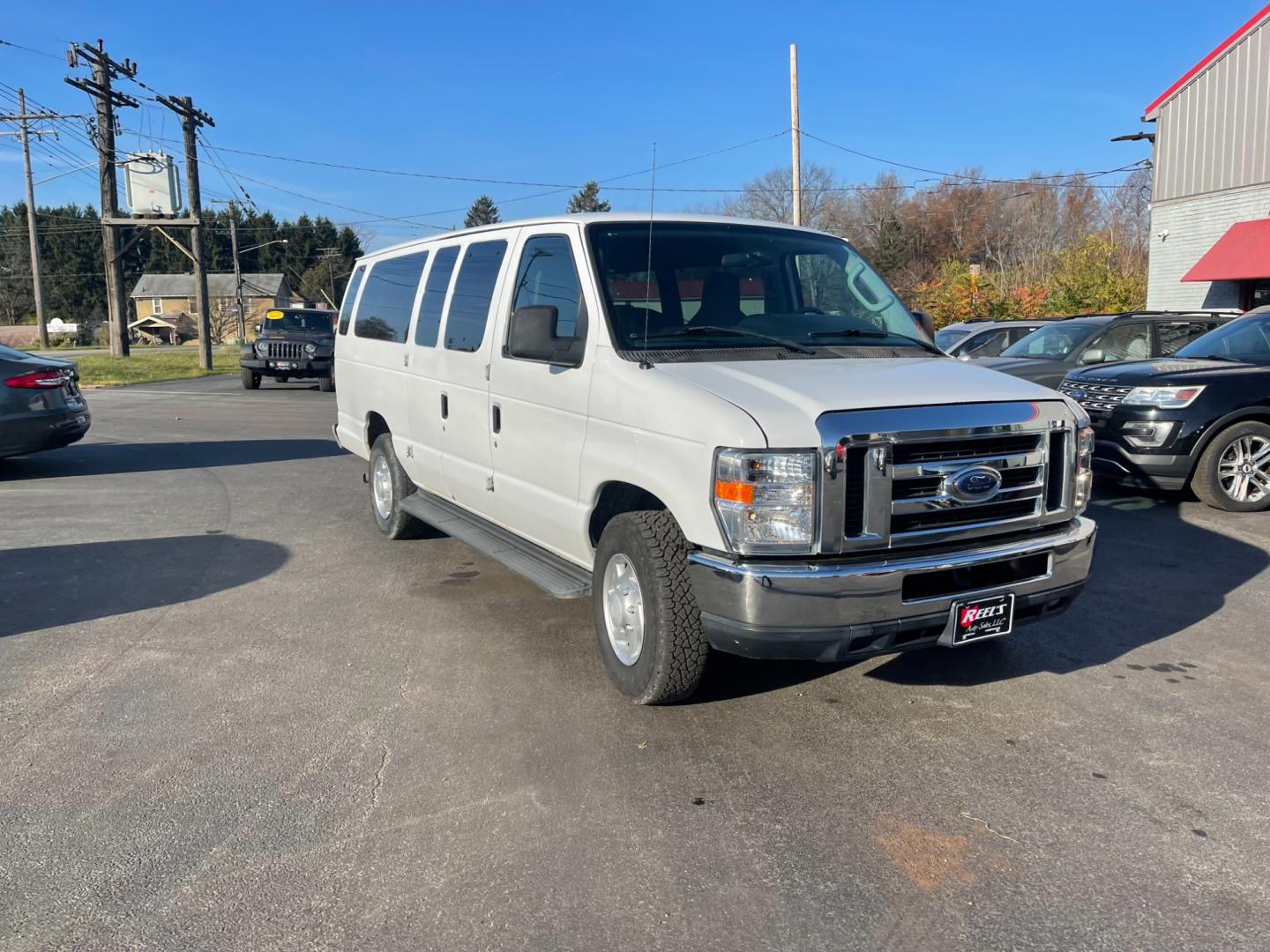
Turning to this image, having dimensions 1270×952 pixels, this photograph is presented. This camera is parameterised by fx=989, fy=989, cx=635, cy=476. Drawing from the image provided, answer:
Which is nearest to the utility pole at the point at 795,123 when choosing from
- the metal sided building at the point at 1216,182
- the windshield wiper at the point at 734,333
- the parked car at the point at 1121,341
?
the metal sided building at the point at 1216,182

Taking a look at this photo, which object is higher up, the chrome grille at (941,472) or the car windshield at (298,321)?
the car windshield at (298,321)

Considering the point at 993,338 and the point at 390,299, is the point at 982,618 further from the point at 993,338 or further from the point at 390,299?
the point at 993,338

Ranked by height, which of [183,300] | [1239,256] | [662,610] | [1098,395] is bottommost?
[662,610]

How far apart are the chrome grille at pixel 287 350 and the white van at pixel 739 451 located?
1844 cm

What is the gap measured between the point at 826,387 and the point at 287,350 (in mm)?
21277

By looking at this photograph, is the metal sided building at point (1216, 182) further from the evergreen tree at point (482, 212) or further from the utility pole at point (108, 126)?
the evergreen tree at point (482, 212)

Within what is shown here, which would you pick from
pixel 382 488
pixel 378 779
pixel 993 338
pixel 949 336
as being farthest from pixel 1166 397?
pixel 949 336

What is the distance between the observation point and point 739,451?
3.60 metres

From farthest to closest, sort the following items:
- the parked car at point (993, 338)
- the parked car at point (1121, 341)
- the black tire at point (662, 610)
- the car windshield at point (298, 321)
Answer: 1. the car windshield at point (298, 321)
2. the parked car at point (993, 338)
3. the parked car at point (1121, 341)
4. the black tire at point (662, 610)

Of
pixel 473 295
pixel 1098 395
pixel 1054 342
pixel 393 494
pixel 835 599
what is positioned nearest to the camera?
pixel 835 599

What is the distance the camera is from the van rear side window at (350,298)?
8.18 metres

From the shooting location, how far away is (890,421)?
12.1ft

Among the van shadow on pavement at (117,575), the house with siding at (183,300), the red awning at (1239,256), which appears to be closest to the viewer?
the van shadow on pavement at (117,575)

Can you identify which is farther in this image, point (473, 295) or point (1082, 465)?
point (473, 295)
